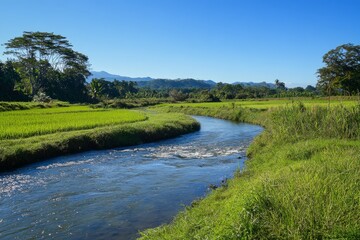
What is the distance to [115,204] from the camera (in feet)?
28.3

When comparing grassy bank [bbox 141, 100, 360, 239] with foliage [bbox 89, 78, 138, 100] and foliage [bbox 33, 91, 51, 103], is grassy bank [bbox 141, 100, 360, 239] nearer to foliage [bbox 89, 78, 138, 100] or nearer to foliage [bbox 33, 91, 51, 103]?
foliage [bbox 33, 91, 51, 103]

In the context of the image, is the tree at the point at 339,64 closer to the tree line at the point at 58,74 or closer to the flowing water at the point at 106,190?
the tree line at the point at 58,74

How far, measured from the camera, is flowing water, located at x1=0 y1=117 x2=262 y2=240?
7.29 metres

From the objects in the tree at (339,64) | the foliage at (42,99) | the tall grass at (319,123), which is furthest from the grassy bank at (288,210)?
the tree at (339,64)

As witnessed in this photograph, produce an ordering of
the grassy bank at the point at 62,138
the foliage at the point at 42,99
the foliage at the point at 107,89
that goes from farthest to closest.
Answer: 1. the foliage at the point at 107,89
2. the foliage at the point at 42,99
3. the grassy bank at the point at 62,138

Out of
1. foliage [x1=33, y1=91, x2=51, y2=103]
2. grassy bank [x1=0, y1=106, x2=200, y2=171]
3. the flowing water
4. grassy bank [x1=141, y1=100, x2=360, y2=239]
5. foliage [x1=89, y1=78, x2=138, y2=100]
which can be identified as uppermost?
foliage [x1=89, y1=78, x2=138, y2=100]

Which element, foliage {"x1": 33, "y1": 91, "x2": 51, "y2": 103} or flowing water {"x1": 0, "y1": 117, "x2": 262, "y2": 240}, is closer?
flowing water {"x1": 0, "y1": 117, "x2": 262, "y2": 240}

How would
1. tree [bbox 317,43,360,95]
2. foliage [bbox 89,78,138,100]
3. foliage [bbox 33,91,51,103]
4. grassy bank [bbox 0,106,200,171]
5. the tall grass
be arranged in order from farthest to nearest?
foliage [bbox 89,78,138,100] → tree [bbox 317,43,360,95] → foliage [bbox 33,91,51,103] → grassy bank [bbox 0,106,200,171] → the tall grass

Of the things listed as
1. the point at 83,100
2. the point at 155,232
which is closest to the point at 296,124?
the point at 155,232

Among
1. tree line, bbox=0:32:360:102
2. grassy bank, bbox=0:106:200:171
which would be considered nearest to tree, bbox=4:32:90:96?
tree line, bbox=0:32:360:102

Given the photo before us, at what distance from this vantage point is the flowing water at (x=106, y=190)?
23.9 ft

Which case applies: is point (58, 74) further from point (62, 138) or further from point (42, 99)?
point (62, 138)

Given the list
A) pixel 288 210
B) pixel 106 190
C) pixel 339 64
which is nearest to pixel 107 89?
pixel 339 64

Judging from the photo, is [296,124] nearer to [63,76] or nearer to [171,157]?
[171,157]
